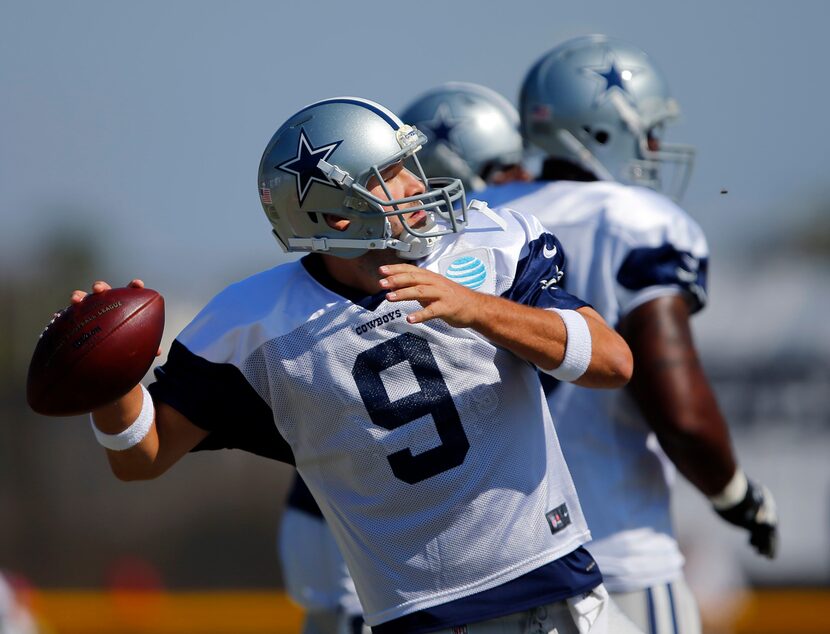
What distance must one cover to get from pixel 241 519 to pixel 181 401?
21.2 feet

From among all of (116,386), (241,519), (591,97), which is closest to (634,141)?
(591,97)

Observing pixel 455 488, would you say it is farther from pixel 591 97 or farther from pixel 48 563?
pixel 48 563

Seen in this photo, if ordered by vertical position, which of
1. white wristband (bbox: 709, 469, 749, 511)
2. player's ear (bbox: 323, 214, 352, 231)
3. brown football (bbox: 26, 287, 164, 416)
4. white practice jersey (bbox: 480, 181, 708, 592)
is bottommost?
white wristband (bbox: 709, 469, 749, 511)

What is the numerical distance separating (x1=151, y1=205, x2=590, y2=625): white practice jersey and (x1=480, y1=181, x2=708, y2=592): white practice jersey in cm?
76

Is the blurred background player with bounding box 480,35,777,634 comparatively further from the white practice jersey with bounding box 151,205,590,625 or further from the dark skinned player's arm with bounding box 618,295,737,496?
the white practice jersey with bounding box 151,205,590,625

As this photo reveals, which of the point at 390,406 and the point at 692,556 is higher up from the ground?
the point at 390,406

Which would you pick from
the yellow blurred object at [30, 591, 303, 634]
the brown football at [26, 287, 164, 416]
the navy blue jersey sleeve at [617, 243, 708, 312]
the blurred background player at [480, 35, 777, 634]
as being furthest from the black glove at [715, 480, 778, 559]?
the yellow blurred object at [30, 591, 303, 634]

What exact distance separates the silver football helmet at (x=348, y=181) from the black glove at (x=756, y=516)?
4.57 ft

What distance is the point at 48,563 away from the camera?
8.94 m

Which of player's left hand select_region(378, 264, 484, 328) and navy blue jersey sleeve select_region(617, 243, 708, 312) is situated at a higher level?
player's left hand select_region(378, 264, 484, 328)

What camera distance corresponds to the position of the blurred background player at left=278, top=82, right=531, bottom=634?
13.8 feet

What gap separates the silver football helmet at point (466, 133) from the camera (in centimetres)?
481

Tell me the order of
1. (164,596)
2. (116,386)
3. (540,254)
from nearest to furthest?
(116,386), (540,254), (164,596)

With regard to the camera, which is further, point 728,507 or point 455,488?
point 728,507
